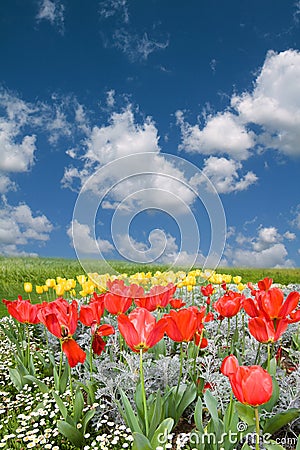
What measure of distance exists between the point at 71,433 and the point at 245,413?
1.43 metres

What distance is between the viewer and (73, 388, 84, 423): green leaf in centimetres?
348

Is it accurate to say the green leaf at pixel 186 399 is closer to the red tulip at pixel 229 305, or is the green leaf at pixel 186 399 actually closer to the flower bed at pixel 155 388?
the flower bed at pixel 155 388

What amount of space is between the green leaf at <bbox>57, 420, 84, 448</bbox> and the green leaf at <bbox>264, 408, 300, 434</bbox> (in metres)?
1.43

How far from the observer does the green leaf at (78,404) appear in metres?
3.48

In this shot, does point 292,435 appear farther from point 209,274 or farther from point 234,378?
point 209,274

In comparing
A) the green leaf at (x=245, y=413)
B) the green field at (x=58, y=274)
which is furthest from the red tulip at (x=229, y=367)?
the green field at (x=58, y=274)

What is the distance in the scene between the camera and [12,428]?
13.6ft

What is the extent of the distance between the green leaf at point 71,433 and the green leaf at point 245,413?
1.35 meters

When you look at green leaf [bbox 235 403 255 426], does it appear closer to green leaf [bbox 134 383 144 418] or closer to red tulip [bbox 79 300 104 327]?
green leaf [bbox 134 383 144 418]

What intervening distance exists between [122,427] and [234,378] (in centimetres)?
181

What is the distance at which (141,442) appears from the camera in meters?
2.77

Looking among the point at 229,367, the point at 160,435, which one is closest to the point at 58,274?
the point at 160,435

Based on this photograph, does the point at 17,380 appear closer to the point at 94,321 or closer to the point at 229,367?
the point at 94,321

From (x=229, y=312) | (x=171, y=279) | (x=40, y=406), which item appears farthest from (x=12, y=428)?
(x=171, y=279)
